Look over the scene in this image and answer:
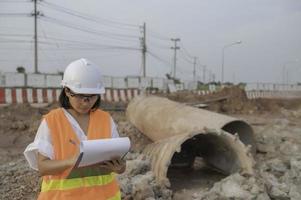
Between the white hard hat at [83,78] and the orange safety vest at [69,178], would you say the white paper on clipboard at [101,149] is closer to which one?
the orange safety vest at [69,178]

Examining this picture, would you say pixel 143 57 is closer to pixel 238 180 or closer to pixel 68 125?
pixel 238 180

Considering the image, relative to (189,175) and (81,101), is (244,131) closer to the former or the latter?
(189,175)

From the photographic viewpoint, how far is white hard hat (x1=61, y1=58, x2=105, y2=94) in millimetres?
2371

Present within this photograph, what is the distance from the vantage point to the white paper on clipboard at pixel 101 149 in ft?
6.97

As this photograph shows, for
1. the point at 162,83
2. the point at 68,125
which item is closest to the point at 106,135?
the point at 68,125

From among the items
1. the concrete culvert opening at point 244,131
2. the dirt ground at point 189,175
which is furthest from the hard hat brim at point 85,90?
the concrete culvert opening at point 244,131

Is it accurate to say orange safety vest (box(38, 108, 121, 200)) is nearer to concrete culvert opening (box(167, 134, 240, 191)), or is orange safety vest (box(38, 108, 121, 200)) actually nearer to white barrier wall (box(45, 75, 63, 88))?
concrete culvert opening (box(167, 134, 240, 191))

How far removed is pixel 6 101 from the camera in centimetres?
1606

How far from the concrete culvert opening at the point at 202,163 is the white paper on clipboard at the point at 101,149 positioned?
5.16 metres

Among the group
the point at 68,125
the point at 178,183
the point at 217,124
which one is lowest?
the point at 178,183

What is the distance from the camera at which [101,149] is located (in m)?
2.17

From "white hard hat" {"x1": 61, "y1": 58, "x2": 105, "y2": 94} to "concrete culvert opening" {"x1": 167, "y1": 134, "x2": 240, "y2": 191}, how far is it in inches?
202

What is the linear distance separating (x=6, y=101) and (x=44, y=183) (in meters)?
14.3

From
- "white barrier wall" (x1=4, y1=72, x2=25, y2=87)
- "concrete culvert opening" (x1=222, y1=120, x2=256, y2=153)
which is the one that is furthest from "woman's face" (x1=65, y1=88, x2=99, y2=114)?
"white barrier wall" (x1=4, y1=72, x2=25, y2=87)
